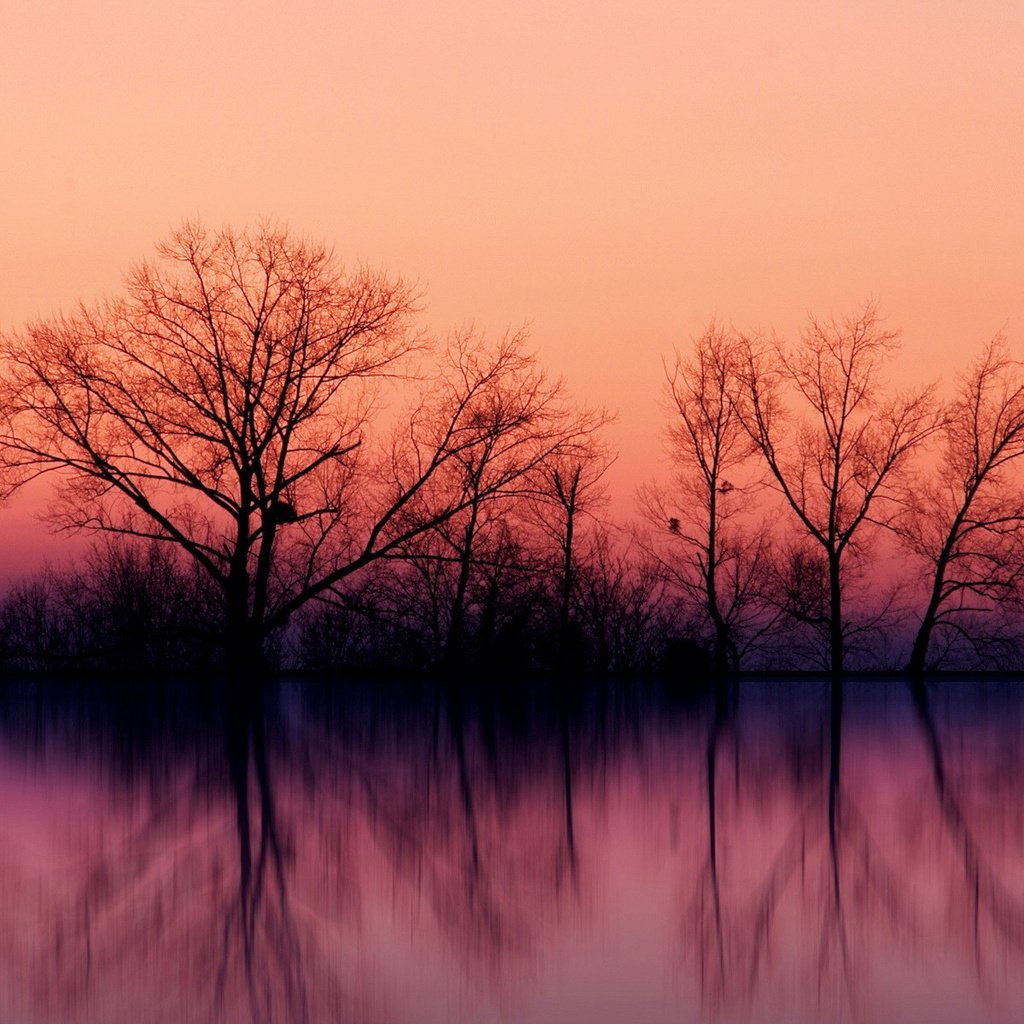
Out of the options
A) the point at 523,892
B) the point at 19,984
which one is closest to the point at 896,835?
the point at 523,892

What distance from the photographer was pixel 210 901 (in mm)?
4871

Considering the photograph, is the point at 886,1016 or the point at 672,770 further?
the point at 672,770

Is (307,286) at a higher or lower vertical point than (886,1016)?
higher

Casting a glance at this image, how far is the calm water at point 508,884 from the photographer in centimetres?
378

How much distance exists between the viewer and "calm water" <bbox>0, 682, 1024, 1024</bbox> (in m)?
3.78

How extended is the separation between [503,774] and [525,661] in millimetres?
15127

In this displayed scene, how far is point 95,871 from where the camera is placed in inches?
214

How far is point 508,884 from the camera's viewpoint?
5.27 m

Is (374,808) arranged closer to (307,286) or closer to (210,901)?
(210,901)

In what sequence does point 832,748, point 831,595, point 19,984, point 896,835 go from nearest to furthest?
point 19,984 < point 896,835 < point 832,748 < point 831,595

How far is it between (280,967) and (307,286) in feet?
58.1

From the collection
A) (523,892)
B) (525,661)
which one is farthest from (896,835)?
(525,661)

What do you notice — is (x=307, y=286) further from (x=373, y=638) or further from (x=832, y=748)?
(x=832, y=748)

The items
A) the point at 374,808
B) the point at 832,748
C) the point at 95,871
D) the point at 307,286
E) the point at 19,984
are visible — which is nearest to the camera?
the point at 19,984
